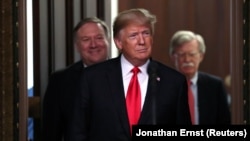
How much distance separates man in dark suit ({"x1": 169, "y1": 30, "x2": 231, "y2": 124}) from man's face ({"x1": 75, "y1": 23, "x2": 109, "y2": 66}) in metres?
0.33

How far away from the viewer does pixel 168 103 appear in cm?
292

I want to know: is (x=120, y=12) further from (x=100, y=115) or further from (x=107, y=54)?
(x=100, y=115)

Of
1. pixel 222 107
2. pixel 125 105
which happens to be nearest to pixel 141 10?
pixel 125 105

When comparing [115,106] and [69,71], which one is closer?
[115,106]

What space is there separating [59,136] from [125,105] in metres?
0.49

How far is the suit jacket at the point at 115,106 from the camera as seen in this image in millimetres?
2906

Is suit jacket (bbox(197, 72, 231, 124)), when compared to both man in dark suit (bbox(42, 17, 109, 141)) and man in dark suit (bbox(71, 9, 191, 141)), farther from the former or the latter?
man in dark suit (bbox(42, 17, 109, 141))

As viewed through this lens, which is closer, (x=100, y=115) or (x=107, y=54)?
(x=100, y=115)

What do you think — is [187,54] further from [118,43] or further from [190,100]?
[118,43]

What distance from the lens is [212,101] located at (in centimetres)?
328

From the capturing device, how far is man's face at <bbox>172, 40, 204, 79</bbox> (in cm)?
325

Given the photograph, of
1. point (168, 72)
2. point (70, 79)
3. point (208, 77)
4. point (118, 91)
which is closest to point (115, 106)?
point (118, 91)

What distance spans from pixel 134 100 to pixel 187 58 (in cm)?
43

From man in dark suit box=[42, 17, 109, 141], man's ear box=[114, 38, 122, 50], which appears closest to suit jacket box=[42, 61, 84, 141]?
man in dark suit box=[42, 17, 109, 141]
